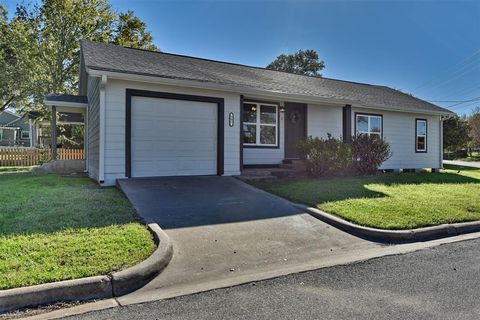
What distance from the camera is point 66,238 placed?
4391 mm

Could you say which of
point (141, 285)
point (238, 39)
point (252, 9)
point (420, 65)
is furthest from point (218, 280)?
point (420, 65)

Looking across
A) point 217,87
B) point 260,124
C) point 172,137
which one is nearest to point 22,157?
point 172,137

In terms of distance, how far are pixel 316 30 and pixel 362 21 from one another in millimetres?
2639

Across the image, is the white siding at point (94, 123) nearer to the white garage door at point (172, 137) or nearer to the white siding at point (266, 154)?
the white garage door at point (172, 137)

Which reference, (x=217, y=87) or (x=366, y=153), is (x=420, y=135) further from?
(x=217, y=87)

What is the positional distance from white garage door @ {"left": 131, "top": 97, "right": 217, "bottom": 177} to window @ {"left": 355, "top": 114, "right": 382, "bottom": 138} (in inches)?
278

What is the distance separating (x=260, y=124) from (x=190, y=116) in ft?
11.0

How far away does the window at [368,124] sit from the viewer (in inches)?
570

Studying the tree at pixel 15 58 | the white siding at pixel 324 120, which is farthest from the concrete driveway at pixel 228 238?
the tree at pixel 15 58

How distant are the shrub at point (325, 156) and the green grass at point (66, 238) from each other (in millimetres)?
5963

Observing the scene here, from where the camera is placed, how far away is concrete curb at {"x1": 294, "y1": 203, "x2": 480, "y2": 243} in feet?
17.8

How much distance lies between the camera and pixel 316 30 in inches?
824

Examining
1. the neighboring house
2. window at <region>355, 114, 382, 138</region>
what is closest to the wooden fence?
window at <region>355, 114, 382, 138</region>

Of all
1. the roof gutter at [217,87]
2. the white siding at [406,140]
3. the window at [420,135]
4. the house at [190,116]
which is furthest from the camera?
the window at [420,135]
